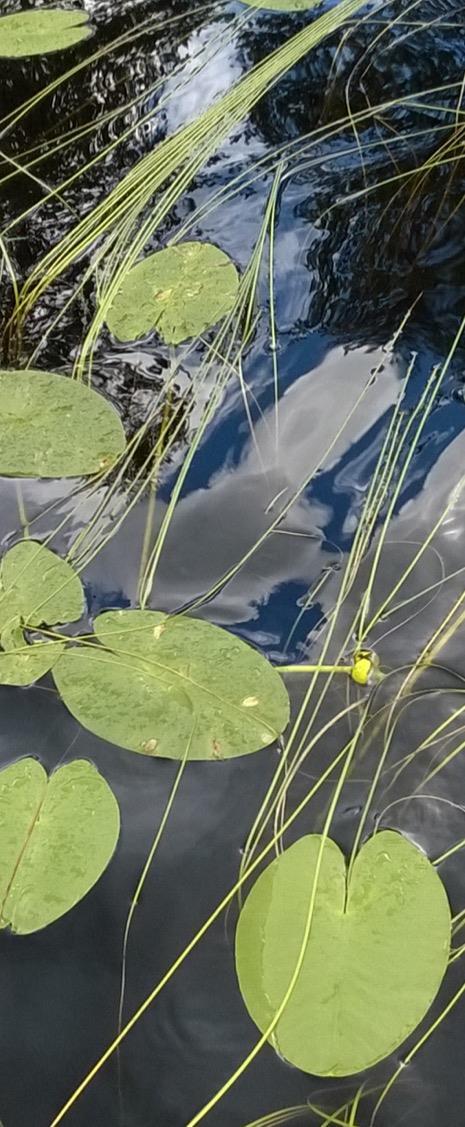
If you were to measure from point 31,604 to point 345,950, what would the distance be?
0.60 m

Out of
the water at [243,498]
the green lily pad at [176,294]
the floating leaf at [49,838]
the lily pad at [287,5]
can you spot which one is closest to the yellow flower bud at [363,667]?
the water at [243,498]

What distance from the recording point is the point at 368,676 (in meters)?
1.12

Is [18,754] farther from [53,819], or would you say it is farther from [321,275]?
[321,275]

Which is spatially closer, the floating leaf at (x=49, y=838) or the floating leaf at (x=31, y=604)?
the floating leaf at (x=49, y=838)

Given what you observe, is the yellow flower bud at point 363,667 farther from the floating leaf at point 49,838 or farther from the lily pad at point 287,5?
the lily pad at point 287,5

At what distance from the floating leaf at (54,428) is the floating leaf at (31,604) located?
162 millimetres

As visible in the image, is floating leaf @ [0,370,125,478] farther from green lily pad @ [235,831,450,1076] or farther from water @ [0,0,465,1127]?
green lily pad @ [235,831,450,1076]

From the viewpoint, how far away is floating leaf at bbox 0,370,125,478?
1367 mm

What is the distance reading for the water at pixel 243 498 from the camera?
0.88 meters

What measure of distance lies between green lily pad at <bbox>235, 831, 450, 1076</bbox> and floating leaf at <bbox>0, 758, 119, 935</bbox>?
0.18 m

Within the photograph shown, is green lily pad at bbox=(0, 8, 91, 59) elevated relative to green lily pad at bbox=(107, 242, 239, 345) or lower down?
elevated

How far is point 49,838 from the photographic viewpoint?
0.97m

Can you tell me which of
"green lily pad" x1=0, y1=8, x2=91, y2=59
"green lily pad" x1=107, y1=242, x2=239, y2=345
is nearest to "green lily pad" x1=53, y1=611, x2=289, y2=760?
"green lily pad" x1=107, y1=242, x2=239, y2=345

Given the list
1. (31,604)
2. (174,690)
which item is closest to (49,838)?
(174,690)
